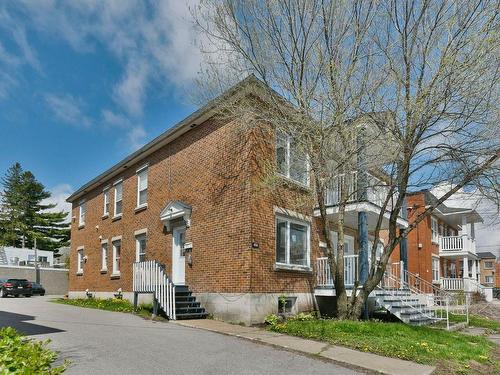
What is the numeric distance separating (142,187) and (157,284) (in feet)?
21.3

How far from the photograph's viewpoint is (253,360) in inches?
323

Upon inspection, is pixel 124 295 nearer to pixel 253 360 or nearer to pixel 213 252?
pixel 213 252

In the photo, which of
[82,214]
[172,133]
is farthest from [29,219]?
[172,133]

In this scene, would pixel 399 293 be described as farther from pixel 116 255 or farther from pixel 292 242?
pixel 116 255

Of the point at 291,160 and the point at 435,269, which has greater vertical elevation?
the point at 291,160

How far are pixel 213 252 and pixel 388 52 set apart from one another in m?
7.55

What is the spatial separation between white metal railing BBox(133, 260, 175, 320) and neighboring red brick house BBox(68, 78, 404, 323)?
1249 mm

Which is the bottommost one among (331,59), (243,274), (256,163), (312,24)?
(243,274)

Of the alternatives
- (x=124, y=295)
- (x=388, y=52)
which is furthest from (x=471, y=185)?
(x=124, y=295)

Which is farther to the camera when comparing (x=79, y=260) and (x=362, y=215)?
(x=79, y=260)

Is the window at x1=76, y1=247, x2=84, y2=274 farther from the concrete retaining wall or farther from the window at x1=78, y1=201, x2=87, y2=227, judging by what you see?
the concrete retaining wall

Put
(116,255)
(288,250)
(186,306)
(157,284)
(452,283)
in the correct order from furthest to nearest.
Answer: (452,283) → (116,255) → (288,250) → (157,284) → (186,306)

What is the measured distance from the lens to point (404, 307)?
14.6m

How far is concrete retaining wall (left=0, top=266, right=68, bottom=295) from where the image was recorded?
4003 centimetres
